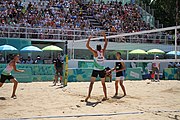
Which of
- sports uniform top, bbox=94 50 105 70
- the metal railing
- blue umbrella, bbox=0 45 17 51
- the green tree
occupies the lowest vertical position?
sports uniform top, bbox=94 50 105 70

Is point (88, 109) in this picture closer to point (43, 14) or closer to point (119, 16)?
point (43, 14)

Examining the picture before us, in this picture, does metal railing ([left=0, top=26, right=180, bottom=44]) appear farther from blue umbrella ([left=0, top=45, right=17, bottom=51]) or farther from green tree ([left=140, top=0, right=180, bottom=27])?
green tree ([left=140, top=0, right=180, bottom=27])

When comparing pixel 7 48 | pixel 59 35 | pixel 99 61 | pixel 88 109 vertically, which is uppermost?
pixel 59 35

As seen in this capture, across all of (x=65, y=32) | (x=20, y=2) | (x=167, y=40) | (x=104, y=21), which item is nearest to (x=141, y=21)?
(x=104, y=21)

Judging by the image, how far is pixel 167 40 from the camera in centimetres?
2567

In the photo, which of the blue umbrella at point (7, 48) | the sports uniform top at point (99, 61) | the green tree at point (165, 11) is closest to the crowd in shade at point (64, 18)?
the blue umbrella at point (7, 48)

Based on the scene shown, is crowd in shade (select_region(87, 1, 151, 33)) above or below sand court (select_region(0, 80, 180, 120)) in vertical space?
above

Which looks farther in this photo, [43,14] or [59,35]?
Result: [43,14]

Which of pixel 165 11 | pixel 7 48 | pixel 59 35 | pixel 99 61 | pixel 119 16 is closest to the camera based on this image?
pixel 99 61

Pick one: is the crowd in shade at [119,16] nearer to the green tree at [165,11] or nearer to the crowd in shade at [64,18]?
the crowd in shade at [64,18]

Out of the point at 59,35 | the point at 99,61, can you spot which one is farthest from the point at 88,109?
the point at 59,35

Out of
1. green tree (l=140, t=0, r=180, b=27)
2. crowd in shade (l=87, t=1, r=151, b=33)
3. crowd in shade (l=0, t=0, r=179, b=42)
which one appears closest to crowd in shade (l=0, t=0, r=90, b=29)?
crowd in shade (l=0, t=0, r=179, b=42)

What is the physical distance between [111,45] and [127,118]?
1897 centimetres

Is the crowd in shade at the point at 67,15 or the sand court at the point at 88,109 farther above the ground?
the crowd in shade at the point at 67,15
